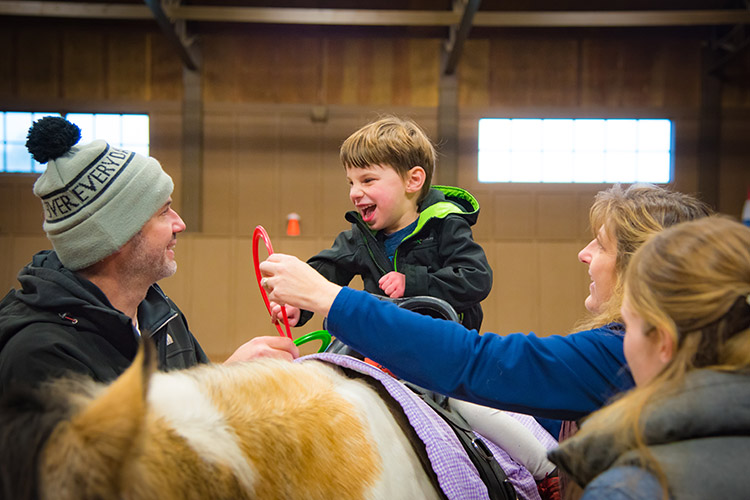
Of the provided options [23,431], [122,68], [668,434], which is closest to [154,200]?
[23,431]

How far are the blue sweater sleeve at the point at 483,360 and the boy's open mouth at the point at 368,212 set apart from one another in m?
1.01

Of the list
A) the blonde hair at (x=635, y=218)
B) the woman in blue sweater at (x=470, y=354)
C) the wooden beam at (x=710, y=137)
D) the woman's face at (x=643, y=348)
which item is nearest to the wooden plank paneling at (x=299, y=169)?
the wooden beam at (x=710, y=137)

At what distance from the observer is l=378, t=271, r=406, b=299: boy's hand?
1748 mm

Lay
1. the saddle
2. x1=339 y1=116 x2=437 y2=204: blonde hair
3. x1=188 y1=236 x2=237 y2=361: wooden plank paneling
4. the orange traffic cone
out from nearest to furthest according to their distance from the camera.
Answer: the saddle
x1=339 y1=116 x2=437 y2=204: blonde hair
x1=188 y1=236 x2=237 y2=361: wooden plank paneling
the orange traffic cone

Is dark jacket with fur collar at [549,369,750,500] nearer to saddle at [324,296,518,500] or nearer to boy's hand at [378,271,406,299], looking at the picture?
saddle at [324,296,518,500]

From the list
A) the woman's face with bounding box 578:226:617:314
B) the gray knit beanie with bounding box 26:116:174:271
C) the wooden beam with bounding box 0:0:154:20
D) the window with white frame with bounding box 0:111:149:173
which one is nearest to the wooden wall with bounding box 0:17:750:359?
the window with white frame with bounding box 0:111:149:173

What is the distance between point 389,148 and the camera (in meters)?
1.87

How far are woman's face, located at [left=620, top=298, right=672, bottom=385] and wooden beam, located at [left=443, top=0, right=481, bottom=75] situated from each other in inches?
220

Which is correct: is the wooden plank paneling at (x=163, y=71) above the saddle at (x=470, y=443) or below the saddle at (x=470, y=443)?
above

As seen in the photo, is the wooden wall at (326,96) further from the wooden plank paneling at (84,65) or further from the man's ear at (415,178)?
the man's ear at (415,178)

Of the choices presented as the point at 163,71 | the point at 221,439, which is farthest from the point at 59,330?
the point at 163,71

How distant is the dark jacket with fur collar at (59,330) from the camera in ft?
3.59

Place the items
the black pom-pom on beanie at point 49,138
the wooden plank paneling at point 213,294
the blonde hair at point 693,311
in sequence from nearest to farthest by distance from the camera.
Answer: the blonde hair at point 693,311 < the black pom-pom on beanie at point 49,138 < the wooden plank paneling at point 213,294

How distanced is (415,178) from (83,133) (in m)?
6.36
